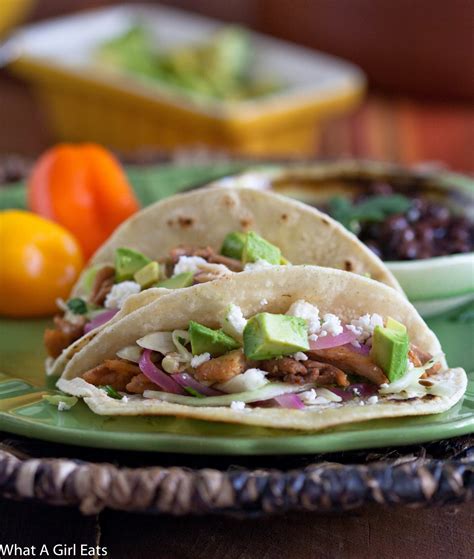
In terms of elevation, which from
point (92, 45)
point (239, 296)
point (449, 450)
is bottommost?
point (449, 450)

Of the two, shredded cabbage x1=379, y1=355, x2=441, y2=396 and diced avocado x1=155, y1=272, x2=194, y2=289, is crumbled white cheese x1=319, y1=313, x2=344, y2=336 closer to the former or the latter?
shredded cabbage x1=379, y1=355, x2=441, y2=396

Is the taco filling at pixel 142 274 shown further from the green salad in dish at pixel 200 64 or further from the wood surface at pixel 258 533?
the green salad in dish at pixel 200 64

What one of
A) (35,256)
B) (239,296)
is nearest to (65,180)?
(35,256)

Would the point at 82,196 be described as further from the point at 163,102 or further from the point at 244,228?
the point at 163,102

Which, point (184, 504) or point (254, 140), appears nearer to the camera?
point (184, 504)

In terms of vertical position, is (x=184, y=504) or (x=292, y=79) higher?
(x=292, y=79)

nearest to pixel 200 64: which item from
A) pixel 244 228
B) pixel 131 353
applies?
pixel 244 228

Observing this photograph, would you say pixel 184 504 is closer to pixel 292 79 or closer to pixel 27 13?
pixel 292 79

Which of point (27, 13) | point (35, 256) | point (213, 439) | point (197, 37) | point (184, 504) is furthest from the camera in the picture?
point (27, 13)

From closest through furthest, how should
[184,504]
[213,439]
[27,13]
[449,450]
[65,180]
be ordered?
[184,504]
[213,439]
[449,450]
[65,180]
[27,13]
